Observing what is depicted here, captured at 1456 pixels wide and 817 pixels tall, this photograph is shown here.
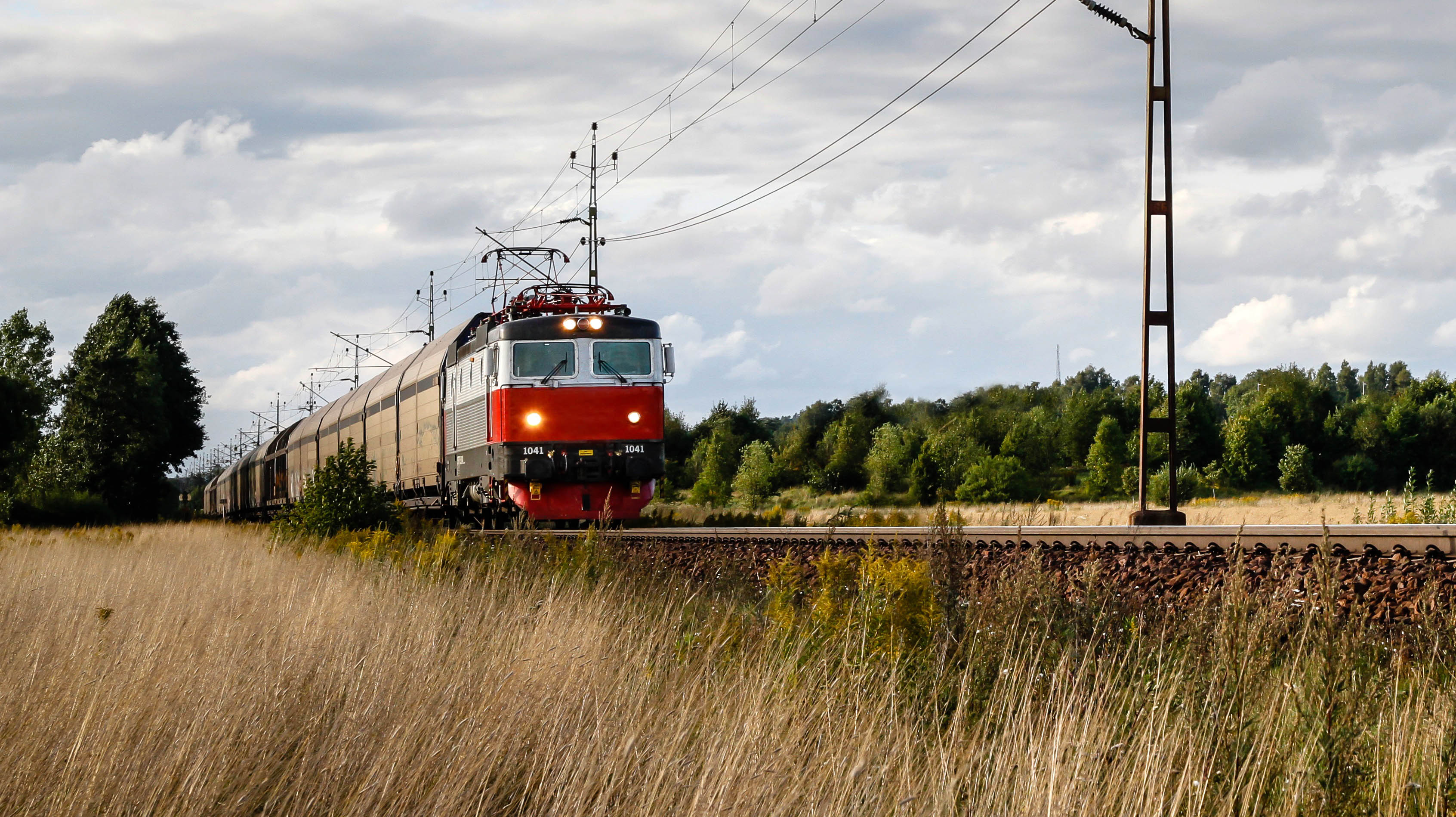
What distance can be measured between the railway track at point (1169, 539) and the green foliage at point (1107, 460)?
60244 mm

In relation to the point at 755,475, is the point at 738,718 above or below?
above

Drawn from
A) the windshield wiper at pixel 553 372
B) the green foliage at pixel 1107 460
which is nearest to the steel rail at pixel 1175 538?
the windshield wiper at pixel 553 372

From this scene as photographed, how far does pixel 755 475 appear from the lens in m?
71.5

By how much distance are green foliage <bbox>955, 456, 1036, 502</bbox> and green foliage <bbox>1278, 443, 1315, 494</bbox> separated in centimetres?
1856

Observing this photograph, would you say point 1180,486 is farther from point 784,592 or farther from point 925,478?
point 784,592

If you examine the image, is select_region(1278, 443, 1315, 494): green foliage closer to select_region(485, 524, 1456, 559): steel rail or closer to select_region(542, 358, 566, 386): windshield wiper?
select_region(542, 358, 566, 386): windshield wiper

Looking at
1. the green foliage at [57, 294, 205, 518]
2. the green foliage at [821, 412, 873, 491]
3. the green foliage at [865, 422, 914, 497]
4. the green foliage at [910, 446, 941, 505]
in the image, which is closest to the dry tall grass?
the green foliage at [57, 294, 205, 518]

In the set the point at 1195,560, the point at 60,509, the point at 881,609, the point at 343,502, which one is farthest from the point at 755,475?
the point at 881,609

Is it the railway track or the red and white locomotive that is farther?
the red and white locomotive

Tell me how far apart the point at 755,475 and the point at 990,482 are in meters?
13.5

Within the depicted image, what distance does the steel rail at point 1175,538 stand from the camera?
313 inches

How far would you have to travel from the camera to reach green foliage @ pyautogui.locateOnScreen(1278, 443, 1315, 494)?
7325cm

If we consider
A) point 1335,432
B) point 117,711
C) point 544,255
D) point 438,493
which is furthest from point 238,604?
point 1335,432

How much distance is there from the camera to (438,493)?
882 inches
